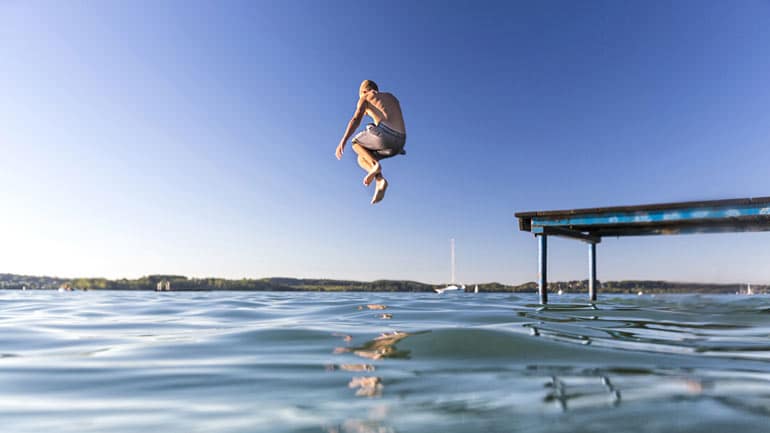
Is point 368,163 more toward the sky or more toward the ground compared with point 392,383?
more toward the sky

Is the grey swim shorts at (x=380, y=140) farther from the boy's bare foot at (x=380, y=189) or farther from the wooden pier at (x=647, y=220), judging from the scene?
the wooden pier at (x=647, y=220)

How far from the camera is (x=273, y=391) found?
2.44 meters

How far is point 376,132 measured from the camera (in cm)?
670

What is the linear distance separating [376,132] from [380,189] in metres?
0.91

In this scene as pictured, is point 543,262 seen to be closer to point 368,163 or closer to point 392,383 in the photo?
point 368,163

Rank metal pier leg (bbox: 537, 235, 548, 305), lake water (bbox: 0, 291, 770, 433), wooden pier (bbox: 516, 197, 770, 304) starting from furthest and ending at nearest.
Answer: metal pier leg (bbox: 537, 235, 548, 305) < wooden pier (bbox: 516, 197, 770, 304) < lake water (bbox: 0, 291, 770, 433)

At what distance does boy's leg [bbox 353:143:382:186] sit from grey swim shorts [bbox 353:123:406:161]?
0.26 feet

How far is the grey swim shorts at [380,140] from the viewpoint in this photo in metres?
6.74

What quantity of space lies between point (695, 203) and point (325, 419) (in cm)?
1079

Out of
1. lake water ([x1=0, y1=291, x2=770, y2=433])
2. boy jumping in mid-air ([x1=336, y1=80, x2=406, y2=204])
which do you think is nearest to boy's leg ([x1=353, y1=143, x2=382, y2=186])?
boy jumping in mid-air ([x1=336, y1=80, x2=406, y2=204])

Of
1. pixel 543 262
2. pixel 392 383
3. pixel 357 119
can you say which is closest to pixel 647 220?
pixel 543 262

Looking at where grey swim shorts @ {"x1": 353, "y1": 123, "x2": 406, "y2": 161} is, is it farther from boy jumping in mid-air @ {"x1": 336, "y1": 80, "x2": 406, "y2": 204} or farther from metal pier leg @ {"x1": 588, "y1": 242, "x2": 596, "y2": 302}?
metal pier leg @ {"x1": 588, "y1": 242, "x2": 596, "y2": 302}

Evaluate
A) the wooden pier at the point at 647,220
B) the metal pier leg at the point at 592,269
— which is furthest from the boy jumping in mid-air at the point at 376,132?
the metal pier leg at the point at 592,269

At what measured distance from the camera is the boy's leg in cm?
688
